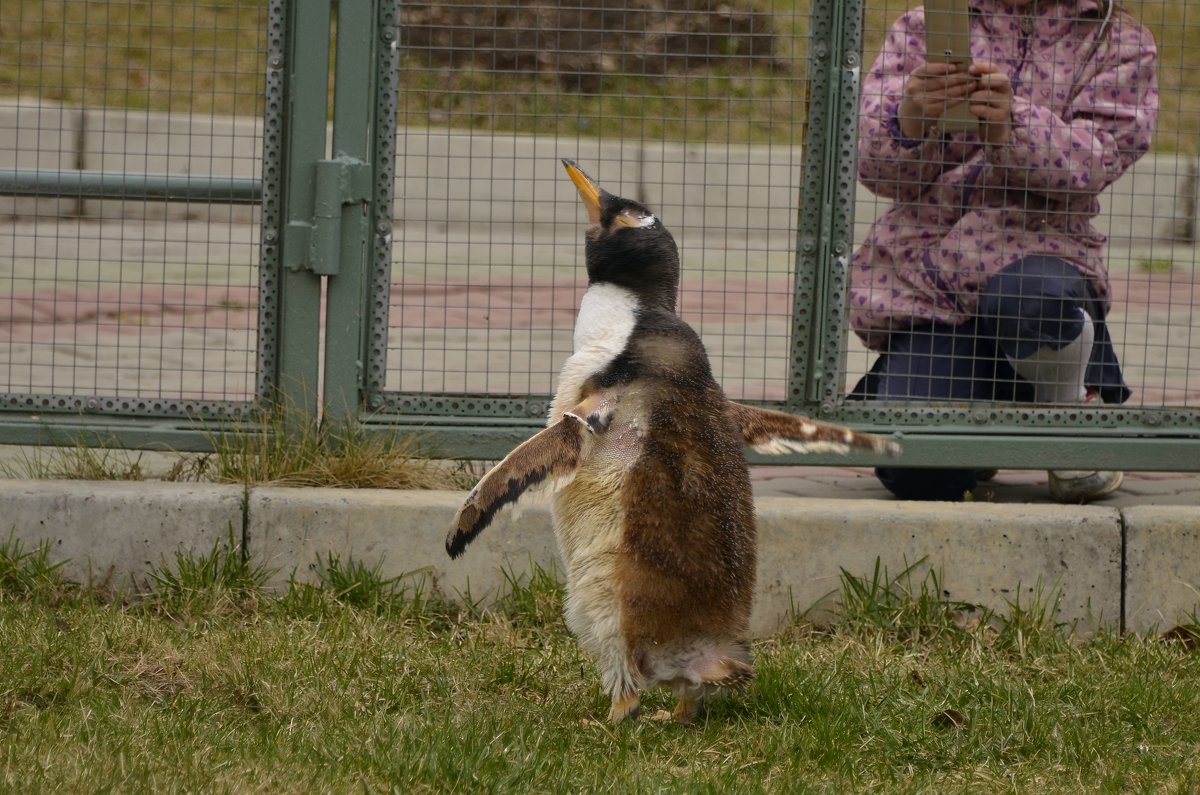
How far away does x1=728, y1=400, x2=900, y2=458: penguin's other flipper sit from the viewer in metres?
3.77

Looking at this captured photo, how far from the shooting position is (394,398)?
196 inches

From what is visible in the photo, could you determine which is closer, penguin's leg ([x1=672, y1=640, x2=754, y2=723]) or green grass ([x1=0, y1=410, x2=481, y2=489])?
penguin's leg ([x1=672, y1=640, x2=754, y2=723])

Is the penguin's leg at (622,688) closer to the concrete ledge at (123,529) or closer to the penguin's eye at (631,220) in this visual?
the penguin's eye at (631,220)

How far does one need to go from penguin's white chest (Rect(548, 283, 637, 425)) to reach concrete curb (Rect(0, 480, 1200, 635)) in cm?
103

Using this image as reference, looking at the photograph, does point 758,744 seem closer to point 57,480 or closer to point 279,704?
point 279,704

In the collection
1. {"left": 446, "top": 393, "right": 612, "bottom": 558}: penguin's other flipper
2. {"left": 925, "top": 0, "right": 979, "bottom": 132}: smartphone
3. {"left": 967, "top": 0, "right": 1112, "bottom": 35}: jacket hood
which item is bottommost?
{"left": 446, "top": 393, "right": 612, "bottom": 558}: penguin's other flipper

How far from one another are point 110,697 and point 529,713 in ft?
3.47

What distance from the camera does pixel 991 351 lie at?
5.59 metres

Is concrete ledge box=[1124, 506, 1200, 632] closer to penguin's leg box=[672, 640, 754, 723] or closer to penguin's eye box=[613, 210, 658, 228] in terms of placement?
penguin's leg box=[672, 640, 754, 723]

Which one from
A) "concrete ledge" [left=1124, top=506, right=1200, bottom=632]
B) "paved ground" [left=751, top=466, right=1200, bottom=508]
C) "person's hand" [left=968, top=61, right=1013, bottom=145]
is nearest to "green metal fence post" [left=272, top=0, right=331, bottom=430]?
"paved ground" [left=751, top=466, right=1200, bottom=508]

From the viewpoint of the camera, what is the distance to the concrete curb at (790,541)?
4574 mm

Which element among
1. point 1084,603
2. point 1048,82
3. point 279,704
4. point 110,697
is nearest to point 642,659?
→ point 279,704

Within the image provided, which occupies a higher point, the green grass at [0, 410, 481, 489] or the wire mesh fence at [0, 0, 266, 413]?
the wire mesh fence at [0, 0, 266, 413]

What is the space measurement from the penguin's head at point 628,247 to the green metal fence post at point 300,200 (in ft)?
4.65
